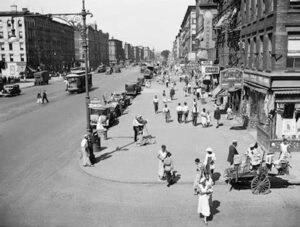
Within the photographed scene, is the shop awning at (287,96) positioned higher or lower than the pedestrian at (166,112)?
higher

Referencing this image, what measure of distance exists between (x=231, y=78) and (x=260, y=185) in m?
13.0

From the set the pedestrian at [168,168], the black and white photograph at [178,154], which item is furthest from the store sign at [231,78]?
the pedestrian at [168,168]

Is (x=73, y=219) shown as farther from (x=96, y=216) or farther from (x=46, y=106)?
(x=46, y=106)

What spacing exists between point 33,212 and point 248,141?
45.9 feet

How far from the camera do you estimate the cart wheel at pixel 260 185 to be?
13.2 metres

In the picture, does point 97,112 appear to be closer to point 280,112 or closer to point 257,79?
point 257,79

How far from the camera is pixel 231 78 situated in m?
25.0

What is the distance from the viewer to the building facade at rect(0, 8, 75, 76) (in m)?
88.6

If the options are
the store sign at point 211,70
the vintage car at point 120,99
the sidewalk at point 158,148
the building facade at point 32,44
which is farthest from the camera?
the building facade at point 32,44

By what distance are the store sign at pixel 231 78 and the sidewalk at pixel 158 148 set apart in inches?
125

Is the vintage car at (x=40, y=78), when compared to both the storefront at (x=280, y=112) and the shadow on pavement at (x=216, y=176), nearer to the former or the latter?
the storefront at (x=280, y=112)

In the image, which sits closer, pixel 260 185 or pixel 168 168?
pixel 260 185

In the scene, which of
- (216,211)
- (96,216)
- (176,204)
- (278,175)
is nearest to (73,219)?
(96,216)

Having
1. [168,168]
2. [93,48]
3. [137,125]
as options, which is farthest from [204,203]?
[93,48]
